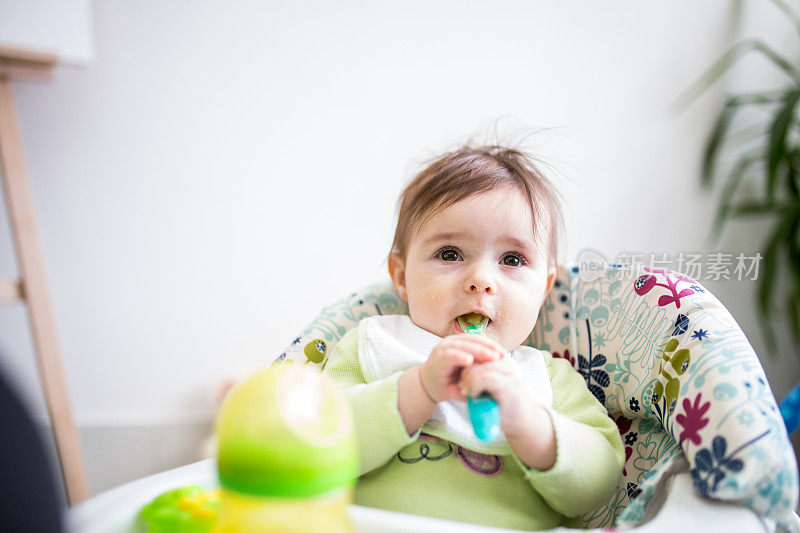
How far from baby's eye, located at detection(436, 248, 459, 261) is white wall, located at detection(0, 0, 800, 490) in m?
0.80

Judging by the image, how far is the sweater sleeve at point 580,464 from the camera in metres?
0.62

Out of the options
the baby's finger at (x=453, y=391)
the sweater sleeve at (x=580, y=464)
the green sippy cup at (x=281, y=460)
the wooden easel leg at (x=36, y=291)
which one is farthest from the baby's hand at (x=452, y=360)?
the wooden easel leg at (x=36, y=291)

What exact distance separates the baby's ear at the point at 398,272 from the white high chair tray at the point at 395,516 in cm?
41

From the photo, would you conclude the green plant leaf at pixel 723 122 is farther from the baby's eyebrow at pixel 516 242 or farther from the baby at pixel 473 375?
the baby's eyebrow at pixel 516 242

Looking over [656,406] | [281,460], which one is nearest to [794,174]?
[656,406]

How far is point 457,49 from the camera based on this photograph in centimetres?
152

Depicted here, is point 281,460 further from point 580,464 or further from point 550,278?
point 550,278

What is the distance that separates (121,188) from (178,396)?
0.57 m

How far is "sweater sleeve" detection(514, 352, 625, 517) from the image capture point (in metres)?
0.62

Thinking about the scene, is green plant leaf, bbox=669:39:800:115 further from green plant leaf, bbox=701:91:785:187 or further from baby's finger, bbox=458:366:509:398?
baby's finger, bbox=458:366:509:398

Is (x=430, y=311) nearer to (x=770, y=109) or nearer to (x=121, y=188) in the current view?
(x=121, y=188)

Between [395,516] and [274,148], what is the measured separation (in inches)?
46.5

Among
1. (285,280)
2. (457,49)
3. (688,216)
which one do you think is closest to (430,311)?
(285,280)

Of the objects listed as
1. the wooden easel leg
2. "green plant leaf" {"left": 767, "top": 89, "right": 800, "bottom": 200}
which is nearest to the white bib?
the wooden easel leg
